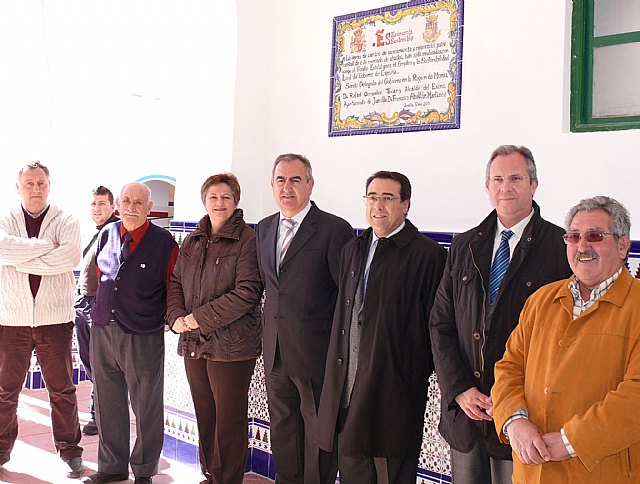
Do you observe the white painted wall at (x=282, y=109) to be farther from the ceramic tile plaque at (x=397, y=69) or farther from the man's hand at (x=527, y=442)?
the man's hand at (x=527, y=442)

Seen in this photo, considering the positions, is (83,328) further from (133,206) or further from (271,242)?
(271,242)

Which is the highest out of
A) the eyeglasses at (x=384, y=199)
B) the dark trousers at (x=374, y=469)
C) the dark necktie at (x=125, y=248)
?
the eyeglasses at (x=384, y=199)

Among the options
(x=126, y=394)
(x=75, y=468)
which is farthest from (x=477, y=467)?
(x=75, y=468)

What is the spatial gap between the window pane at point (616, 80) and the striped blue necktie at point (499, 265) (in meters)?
1.12

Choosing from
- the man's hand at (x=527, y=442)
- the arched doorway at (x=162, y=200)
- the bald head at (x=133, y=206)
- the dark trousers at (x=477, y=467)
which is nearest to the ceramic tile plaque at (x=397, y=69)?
the bald head at (x=133, y=206)

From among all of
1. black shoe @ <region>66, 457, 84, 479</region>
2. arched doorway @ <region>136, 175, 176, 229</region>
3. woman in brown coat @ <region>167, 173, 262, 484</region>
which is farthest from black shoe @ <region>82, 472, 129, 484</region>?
arched doorway @ <region>136, 175, 176, 229</region>

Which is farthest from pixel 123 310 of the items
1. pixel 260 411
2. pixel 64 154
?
pixel 64 154

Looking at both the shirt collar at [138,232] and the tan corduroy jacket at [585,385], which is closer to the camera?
the tan corduroy jacket at [585,385]

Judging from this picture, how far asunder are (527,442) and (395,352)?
89cm

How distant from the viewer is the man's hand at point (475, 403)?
2.78 metres

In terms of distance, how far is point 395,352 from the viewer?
10.5 ft

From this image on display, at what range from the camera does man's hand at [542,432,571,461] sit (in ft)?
7.58

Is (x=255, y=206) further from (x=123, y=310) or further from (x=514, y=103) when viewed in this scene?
(x=514, y=103)

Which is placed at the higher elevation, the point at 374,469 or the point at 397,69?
the point at 397,69
